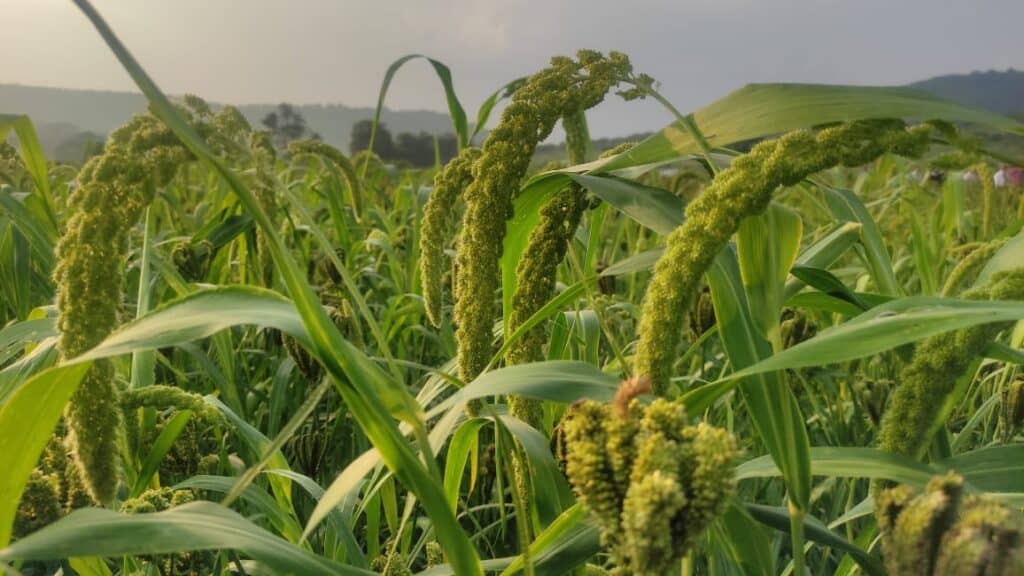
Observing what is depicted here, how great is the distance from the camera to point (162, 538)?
834mm

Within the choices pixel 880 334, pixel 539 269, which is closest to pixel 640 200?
pixel 539 269

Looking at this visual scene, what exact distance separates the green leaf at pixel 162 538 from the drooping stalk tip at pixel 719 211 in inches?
15.9

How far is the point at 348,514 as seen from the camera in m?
1.58

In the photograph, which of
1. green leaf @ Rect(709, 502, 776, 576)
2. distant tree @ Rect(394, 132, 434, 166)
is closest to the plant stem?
green leaf @ Rect(709, 502, 776, 576)

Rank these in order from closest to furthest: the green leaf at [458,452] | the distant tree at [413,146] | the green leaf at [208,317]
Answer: the green leaf at [208,317] < the green leaf at [458,452] < the distant tree at [413,146]

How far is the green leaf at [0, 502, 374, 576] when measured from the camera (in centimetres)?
77

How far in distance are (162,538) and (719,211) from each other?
596 mm

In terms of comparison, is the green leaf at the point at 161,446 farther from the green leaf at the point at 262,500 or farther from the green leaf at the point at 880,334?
the green leaf at the point at 880,334

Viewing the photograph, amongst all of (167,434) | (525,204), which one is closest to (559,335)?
(525,204)

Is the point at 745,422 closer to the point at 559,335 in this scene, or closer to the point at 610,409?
the point at 559,335

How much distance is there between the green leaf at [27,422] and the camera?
0.86m

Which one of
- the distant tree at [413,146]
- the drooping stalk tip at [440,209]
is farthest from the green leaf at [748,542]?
→ the distant tree at [413,146]

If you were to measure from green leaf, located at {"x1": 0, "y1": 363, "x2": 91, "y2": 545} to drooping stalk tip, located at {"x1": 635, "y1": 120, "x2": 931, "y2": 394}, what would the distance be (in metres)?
0.54

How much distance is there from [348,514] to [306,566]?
65 cm
